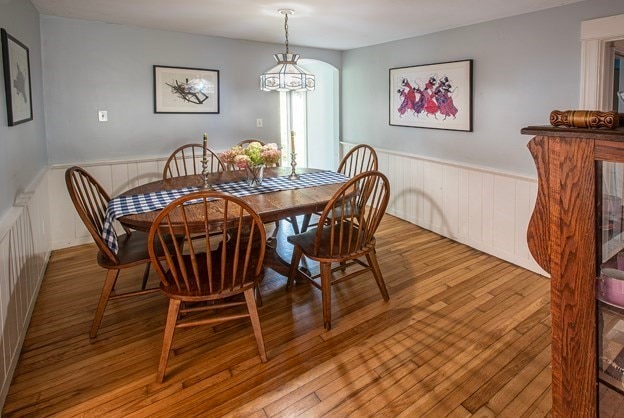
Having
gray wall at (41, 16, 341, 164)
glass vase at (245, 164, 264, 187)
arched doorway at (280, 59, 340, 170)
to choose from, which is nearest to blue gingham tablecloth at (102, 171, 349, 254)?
glass vase at (245, 164, 264, 187)

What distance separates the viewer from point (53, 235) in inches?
143

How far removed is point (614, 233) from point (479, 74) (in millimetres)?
2892

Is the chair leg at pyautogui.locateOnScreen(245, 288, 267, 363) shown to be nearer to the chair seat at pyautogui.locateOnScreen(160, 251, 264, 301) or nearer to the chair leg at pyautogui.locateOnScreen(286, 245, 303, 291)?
the chair seat at pyautogui.locateOnScreen(160, 251, 264, 301)

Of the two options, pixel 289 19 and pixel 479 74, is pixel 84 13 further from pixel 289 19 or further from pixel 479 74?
pixel 479 74

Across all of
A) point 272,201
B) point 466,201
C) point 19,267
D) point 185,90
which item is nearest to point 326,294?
point 272,201

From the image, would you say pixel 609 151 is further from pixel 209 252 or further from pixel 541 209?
pixel 209 252

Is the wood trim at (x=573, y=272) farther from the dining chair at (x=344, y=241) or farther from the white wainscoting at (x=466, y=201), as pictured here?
the white wainscoting at (x=466, y=201)

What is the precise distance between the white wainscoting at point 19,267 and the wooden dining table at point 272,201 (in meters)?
0.52

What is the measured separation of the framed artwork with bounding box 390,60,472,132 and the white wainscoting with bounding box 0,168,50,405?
133 inches

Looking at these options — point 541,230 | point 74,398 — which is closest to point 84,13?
point 74,398

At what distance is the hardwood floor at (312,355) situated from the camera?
1.78 meters

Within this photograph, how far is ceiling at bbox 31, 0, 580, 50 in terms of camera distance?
9.49ft

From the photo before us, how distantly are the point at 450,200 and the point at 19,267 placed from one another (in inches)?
134

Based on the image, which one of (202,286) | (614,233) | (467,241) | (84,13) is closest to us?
(614,233)
